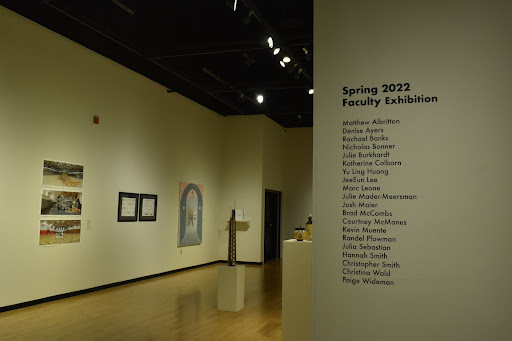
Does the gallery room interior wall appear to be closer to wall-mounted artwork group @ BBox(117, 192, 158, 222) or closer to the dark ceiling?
wall-mounted artwork group @ BBox(117, 192, 158, 222)

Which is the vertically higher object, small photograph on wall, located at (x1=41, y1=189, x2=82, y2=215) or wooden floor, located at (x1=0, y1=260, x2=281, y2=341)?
small photograph on wall, located at (x1=41, y1=189, x2=82, y2=215)

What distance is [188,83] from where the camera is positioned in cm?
1033

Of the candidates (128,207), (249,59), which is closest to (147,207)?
(128,207)

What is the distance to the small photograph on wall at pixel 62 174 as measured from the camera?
7.10 metres

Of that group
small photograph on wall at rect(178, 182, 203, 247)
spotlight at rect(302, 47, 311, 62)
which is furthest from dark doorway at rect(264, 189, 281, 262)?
spotlight at rect(302, 47, 311, 62)

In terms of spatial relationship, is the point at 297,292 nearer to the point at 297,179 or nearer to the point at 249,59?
the point at 249,59

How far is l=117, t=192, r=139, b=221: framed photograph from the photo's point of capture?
8.84m

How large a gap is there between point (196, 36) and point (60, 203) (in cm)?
351

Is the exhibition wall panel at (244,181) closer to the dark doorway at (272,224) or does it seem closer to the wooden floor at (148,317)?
the dark doorway at (272,224)

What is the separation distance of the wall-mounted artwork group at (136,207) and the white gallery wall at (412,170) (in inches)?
279

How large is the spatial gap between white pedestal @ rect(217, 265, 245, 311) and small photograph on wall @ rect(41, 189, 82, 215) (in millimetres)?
2769

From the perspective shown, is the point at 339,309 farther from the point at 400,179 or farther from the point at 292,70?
the point at 292,70

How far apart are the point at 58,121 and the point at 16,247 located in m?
2.12

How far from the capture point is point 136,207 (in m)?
9.37
